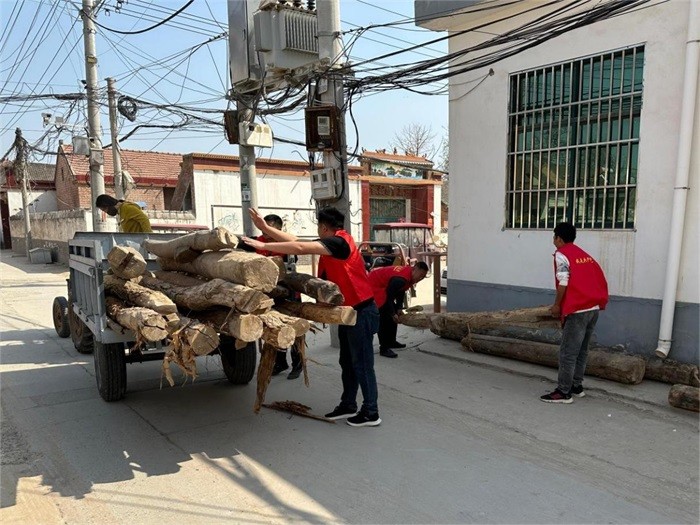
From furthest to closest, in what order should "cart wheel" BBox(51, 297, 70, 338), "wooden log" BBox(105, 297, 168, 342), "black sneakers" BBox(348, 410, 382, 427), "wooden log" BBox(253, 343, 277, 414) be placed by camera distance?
1. "cart wheel" BBox(51, 297, 70, 338)
2. "black sneakers" BBox(348, 410, 382, 427)
3. "wooden log" BBox(253, 343, 277, 414)
4. "wooden log" BBox(105, 297, 168, 342)

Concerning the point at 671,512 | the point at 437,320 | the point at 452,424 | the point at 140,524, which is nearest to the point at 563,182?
the point at 437,320

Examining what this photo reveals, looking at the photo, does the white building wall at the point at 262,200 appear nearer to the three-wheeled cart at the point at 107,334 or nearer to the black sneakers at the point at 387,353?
the black sneakers at the point at 387,353

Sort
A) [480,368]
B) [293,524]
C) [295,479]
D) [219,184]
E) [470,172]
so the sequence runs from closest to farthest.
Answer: [293,524]
[295,479]
[480,368]
[470,172]
[219,184]

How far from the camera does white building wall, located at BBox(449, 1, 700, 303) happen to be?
503cm

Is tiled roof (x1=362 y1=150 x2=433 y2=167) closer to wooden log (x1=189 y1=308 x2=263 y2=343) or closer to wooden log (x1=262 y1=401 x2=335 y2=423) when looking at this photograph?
wooden log (x1=262 y1=401 x2=335 y2=423)

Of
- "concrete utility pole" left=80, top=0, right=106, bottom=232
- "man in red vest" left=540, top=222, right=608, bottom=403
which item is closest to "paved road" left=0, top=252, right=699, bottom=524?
"man in red vest" left=540, top=222, right=608, bottom=403

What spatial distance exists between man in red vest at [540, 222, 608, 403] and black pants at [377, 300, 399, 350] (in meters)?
2.41

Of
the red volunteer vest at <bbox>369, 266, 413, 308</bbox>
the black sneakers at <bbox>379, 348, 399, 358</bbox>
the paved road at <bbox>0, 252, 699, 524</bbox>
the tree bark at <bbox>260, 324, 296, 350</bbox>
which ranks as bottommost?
the black sneakers at <bbox>379, 348, 399, 358</bbox>

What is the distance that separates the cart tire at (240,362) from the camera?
16.9 feet

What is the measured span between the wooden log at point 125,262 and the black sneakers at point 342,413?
203 cm

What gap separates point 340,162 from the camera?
652 centimetres

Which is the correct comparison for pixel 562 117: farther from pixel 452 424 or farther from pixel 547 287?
pixel 452 424

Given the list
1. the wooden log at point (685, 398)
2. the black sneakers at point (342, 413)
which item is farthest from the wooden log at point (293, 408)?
the wooden log at point (685, 398)

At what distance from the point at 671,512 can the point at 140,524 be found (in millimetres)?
3108
